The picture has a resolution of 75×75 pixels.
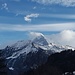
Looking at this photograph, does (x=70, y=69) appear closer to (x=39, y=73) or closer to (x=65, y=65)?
(x=65, y=65)

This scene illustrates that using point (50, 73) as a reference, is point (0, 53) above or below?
above

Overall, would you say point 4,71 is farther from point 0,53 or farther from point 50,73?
point 50,73

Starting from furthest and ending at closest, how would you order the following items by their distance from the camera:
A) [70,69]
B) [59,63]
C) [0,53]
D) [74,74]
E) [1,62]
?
[59,63]
[70,69]
[74,74]
[0,53]
[1,62]

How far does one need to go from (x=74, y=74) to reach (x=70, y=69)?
25.8m

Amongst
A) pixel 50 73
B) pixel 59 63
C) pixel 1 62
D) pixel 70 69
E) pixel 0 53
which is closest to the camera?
pixel 1 62

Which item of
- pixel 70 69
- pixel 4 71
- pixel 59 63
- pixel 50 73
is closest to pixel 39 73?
pixel 50 73

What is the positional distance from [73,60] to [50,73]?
6812 centimetres

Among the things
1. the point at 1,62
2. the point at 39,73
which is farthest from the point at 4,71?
the point at 39,73

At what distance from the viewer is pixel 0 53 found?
104 metres

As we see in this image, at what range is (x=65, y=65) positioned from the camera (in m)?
184

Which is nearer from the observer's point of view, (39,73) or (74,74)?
(39,73)

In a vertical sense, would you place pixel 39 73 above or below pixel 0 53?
below

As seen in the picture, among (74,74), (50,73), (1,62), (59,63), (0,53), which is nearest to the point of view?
(1,62)

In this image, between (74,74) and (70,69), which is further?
(70,69)
